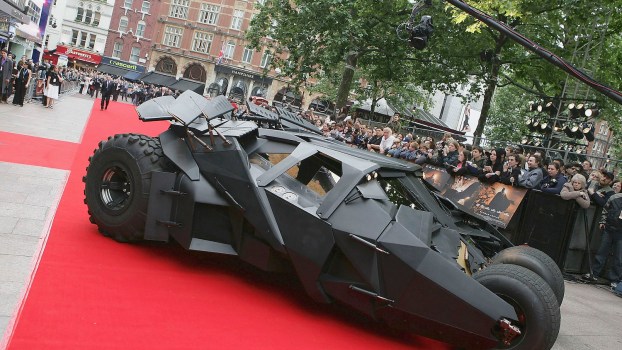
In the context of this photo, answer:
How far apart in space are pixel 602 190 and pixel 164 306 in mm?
8821

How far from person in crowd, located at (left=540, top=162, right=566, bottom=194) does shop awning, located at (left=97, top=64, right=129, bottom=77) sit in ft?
204

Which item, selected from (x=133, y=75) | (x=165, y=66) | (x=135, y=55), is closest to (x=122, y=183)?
(x=133, y=75)

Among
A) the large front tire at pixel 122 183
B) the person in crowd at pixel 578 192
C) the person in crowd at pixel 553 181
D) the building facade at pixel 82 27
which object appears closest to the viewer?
the large front tire at pixel 122 183

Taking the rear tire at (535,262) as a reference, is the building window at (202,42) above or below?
above

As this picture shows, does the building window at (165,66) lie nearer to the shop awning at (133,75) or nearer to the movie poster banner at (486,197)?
the shop awning at (133,75)

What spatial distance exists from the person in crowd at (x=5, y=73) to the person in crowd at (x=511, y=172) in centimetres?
1443

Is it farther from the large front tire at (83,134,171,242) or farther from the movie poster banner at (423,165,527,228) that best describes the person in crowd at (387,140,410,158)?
the large front tire at (83,134,171,242)

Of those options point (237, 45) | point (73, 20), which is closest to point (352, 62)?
point (237, 45)

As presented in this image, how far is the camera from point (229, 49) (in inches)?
2557

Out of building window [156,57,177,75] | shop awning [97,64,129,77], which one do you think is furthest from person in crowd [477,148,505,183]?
building window [156,57,177,75]

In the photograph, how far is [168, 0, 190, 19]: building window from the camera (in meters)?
67.1

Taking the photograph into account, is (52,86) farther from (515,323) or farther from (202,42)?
(202,42)

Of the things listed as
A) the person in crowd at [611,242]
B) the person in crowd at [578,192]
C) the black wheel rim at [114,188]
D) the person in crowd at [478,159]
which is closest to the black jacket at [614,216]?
the person in crowd at [611,242]

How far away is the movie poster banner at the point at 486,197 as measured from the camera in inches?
416
